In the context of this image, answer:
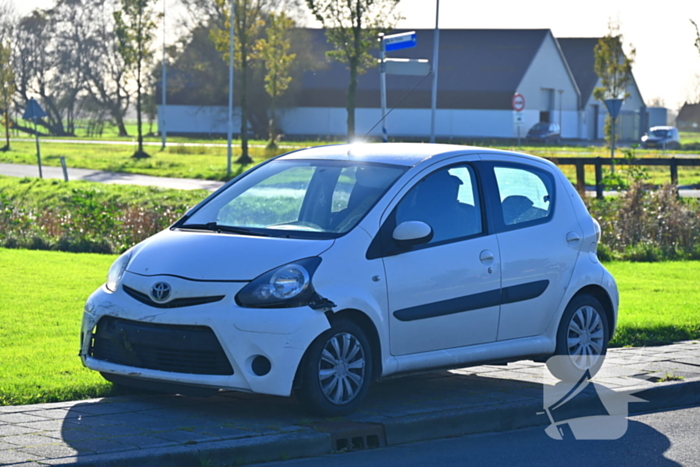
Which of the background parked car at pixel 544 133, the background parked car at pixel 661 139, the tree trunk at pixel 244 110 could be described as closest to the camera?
the tree trunk at pixel 244 110

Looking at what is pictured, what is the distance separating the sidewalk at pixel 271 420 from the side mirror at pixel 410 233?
105 cm

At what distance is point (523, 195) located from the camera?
299 inches

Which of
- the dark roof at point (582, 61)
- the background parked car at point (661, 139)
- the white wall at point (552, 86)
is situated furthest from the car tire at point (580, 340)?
the dark roof at point (582, 61)

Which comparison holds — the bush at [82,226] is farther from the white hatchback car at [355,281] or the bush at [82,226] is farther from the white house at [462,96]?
the white house at [462,96]

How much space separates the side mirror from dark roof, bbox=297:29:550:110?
6514cm

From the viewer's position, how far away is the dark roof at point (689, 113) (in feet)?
361

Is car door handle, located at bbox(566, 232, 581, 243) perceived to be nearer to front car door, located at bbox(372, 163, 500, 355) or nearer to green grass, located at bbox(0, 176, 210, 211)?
front car door, located at bbox(372, 163, 500, 355)

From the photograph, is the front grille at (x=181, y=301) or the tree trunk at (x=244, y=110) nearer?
the front grille at (x=181, y=301)

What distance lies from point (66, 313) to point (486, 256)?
4594mm

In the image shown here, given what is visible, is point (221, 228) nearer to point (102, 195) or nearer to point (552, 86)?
point (102, 195)

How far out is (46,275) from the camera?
1265 cm

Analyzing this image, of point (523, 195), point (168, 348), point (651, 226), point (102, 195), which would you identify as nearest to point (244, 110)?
point (102, 195)

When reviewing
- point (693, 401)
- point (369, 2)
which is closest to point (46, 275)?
point (693, 401)

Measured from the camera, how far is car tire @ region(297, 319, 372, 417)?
602 centimetres
